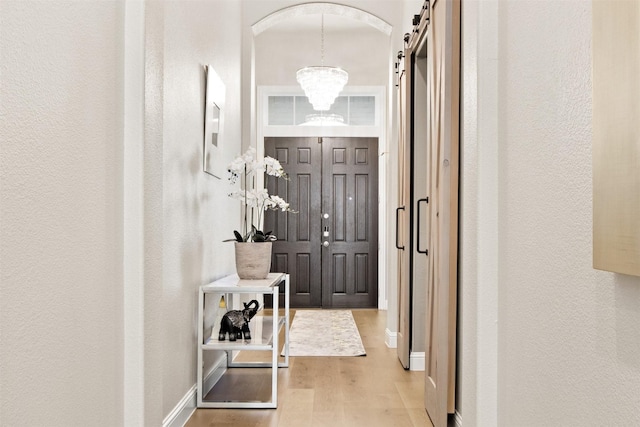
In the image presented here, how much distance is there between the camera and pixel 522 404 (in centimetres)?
192

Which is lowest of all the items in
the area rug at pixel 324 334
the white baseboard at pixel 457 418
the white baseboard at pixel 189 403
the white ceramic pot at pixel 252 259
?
the area rug at pixel 324 334

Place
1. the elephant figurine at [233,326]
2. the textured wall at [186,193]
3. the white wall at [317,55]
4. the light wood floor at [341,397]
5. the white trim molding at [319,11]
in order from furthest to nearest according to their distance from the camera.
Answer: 1. the white wall at [317,55]
2. the white trim molding at [319,11]
3. the elephant figurine at [233,326]
4. the light wood floor at [341,397]
5. the textured wall at [186,193]

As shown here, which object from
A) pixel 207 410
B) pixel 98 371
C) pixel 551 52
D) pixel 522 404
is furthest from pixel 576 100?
pixel 207 410

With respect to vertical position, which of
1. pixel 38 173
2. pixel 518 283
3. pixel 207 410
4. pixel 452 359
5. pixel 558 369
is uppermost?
pixel 38 173

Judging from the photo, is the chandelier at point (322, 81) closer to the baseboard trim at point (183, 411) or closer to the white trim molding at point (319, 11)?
the white trim molding at point (319, 11)

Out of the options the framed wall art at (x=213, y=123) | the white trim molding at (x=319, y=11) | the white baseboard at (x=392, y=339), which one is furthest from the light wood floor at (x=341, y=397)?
the white trim molding at (x=319, y=11)

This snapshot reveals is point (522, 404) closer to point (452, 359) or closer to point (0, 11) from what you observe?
point (452, 359)

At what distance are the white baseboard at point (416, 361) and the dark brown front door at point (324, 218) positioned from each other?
328cm

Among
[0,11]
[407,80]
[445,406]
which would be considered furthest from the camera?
[407,80]

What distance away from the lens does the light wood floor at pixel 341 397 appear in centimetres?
303

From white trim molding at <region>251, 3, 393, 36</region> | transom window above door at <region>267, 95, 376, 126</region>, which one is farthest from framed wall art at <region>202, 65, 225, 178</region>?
transom window above door at <region>267, 95, 376, 126</region>

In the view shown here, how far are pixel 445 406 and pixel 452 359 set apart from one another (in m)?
0.22

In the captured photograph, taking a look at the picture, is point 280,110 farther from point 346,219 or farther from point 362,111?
point 346,219

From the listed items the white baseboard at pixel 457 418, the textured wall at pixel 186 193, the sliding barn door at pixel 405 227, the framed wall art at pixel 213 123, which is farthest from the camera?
the sliding barn door at pixel 405 227
